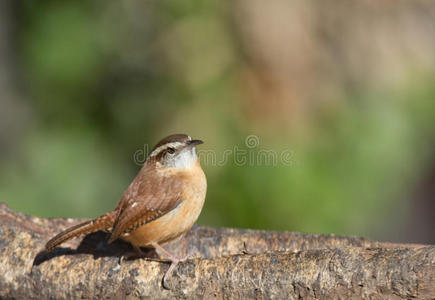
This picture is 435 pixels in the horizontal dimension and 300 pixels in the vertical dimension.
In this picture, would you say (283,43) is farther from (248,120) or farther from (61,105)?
(61,105)

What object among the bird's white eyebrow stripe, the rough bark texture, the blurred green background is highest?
the blurred green background

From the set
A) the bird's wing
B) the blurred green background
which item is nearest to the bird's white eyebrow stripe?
the bird's wing

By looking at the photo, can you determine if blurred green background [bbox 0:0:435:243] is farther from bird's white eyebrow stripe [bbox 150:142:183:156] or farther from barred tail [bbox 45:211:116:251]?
barred tail [bbox 45:211:116:251]

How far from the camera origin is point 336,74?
8633 mm

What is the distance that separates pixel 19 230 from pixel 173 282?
161 cm

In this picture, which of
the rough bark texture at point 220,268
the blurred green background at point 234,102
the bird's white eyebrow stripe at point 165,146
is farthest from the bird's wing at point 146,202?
the blurred green background at point 234,102

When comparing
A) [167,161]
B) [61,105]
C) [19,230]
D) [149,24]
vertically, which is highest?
[149,24]

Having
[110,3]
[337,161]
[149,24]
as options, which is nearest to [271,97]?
[337,161]

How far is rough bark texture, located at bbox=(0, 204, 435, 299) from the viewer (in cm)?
343

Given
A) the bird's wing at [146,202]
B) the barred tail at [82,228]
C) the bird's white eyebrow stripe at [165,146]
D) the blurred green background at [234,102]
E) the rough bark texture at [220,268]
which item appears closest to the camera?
the rough bark texture at [220,268]

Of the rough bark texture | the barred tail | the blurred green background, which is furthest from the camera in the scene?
the blurred green background

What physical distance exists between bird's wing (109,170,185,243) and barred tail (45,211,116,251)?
83 millimetres

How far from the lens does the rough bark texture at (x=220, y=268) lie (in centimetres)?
343

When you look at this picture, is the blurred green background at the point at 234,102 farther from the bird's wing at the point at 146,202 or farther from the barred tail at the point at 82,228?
the barred tail at the point at 82,228
